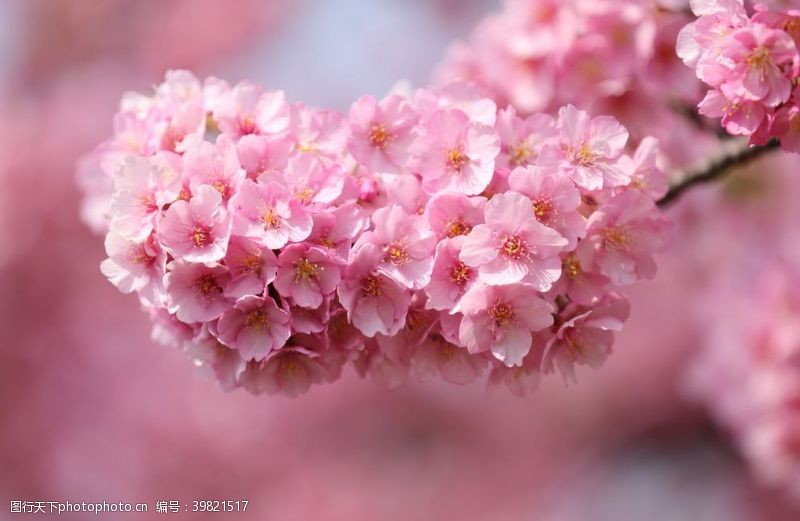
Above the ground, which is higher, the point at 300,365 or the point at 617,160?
the point at 617,160

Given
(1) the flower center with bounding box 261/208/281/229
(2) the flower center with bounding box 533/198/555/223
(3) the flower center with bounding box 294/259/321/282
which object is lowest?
(3) the flower center with bounding box 294/259/321/282

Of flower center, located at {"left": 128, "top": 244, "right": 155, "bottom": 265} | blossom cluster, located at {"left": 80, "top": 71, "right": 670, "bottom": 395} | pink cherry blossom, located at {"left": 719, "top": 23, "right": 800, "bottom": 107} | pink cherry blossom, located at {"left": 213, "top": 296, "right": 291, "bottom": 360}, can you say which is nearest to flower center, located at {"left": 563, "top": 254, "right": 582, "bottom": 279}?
blossom cluster, located at {"left": 80, "top": 71, "right": 670, "bottom": 395}

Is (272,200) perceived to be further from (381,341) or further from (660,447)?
(660,447)

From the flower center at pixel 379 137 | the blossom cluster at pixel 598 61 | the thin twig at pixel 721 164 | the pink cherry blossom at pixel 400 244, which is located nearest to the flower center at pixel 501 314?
the pink cherry blossom at pixel 400 244

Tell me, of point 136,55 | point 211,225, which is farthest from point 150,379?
point 211,225

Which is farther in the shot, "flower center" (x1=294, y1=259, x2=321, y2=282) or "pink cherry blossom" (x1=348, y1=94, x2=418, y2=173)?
"pink cherry blossom" (x1=348, y1=94, x2=418, y2=173)

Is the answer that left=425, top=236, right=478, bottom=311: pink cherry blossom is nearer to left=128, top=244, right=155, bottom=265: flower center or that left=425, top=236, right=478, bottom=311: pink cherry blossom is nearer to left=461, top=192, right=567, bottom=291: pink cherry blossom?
left=461, top=192, right=567, bottom=291: pink cherry blossom

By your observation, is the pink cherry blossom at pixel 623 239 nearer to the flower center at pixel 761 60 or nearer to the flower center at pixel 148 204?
the flower center at pixel 761 60
